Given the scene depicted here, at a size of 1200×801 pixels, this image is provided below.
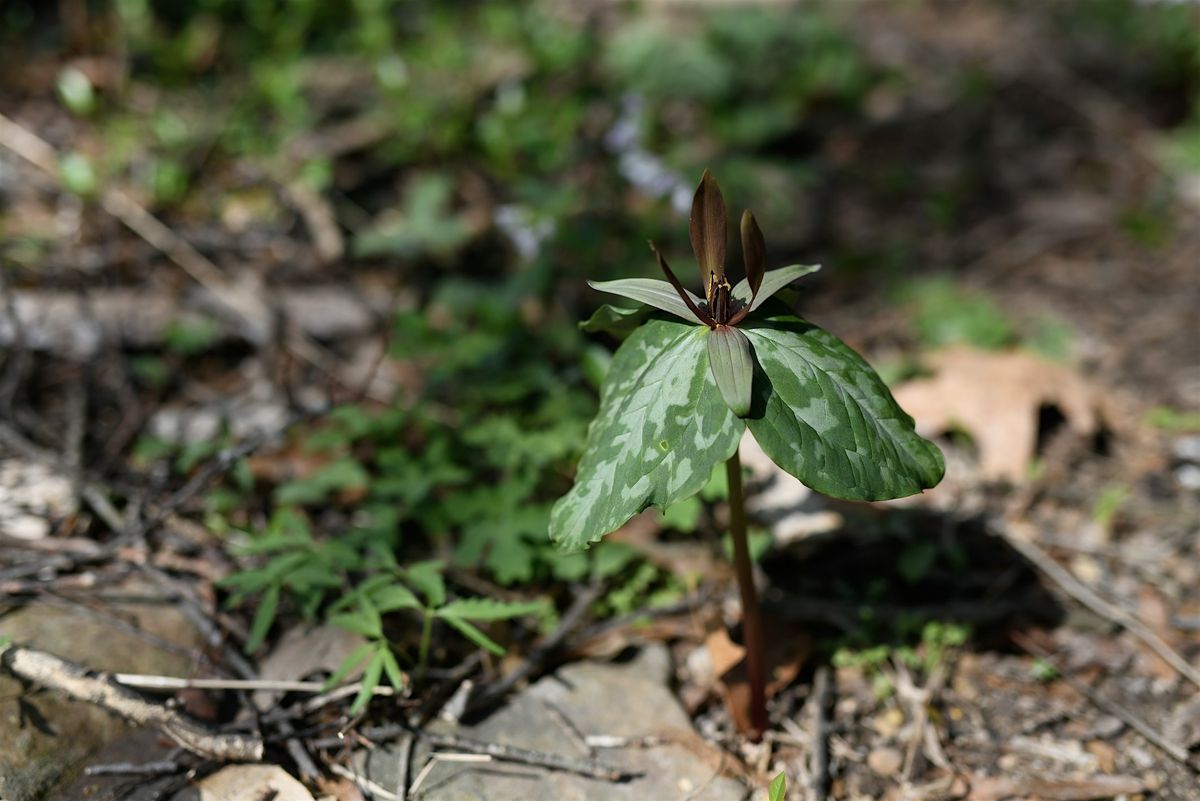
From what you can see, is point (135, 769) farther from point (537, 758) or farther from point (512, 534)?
point (512, 534)

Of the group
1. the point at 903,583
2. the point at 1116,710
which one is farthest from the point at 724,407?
the point at 1116,710

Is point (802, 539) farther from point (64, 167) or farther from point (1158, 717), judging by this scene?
point (64, 167)

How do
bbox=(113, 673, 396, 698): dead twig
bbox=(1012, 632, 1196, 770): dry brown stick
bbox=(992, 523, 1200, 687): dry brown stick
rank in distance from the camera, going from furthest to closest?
bbox=(992, 523, 1200, 687): dry brown stick → bbox=(1012, 632, 1196, 770): dry brown stick → bbox=(113, 673, 396, 698): dead twig

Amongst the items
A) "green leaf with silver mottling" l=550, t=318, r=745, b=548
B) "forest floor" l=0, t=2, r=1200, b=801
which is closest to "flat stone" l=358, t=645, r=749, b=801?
"forest floor" l=0, t=2, r=1200, b=801

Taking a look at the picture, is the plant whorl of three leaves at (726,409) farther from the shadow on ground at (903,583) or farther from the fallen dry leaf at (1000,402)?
the fallen dry leaf at (1000,402)

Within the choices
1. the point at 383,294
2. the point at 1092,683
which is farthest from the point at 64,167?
the point at 1092,683

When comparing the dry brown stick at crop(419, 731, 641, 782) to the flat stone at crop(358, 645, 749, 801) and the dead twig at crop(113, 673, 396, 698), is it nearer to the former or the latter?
the flat stone at crop(358, 645, 749, 801)

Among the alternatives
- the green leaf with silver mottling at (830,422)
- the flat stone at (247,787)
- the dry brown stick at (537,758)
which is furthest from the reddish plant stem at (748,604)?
the flat stone at (247,787)
